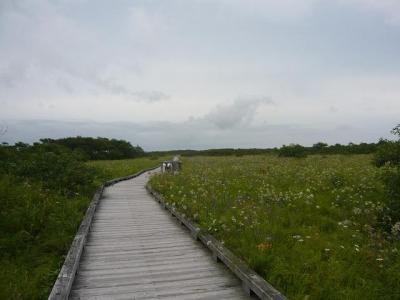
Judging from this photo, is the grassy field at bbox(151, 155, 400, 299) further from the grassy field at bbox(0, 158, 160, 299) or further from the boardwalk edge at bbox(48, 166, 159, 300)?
the grassy field at bbox(0, 158, 160, 299)

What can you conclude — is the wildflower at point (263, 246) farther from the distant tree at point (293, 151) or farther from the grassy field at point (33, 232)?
the distant tree at point (293, 151)

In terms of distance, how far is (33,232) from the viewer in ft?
32.7

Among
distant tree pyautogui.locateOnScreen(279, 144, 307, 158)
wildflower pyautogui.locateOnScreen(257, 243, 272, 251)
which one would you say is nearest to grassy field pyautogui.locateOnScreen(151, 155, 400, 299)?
wildflower pyautogui.locateOnScreen(257, 243, 272, 251)

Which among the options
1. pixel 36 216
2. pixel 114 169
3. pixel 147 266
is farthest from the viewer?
pixel 114 169

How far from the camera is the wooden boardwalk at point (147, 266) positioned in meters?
6.07

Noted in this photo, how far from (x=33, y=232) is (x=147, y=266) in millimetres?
4335

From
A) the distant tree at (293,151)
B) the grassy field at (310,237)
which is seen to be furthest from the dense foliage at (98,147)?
the grassy field at (310,237)

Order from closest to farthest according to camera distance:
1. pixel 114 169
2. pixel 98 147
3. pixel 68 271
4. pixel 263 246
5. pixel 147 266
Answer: pixel 68 271, pixel 147 266, pixel 263 246, pixel 114 169, pixel 98 147

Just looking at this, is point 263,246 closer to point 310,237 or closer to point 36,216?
point 310,237

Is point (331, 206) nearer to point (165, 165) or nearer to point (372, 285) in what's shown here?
point (372, 285)

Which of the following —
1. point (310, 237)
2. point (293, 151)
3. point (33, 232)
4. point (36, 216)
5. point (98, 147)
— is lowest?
point (33, 232)

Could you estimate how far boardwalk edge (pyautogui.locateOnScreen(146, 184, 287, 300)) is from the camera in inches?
215

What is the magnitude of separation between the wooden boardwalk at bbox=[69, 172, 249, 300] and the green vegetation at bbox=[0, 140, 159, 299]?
73 centimetres

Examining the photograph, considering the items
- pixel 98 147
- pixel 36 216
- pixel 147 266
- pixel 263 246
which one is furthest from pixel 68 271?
pixel 98 147
